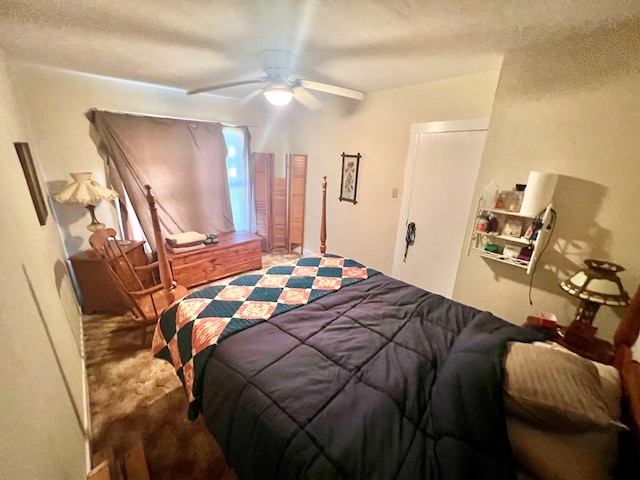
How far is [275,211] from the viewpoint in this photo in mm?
4137

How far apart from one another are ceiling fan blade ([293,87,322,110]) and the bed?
86.2 inches

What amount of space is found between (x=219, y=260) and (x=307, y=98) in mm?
2264

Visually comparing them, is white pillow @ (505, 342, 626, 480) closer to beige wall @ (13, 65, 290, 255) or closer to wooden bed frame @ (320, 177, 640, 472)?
wooden bed frame @ (320, 177, 640, 472)

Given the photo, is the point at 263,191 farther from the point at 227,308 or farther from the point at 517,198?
the point at 517,198

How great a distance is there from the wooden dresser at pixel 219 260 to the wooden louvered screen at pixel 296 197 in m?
0.75

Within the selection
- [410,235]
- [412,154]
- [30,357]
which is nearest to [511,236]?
[410,235]

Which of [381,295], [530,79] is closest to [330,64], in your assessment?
[530,79]

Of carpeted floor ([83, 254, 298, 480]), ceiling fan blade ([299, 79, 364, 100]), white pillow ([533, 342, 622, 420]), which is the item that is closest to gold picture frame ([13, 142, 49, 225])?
carpeted floor ([83, 254, 298, 480])

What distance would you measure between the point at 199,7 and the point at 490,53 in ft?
5.94

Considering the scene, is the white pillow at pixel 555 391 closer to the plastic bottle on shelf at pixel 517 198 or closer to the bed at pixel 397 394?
the bed at pixel 397 394

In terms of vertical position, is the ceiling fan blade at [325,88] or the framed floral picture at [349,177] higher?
the ceiling fan blade at [325,88]

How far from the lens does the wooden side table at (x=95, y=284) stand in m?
2.42

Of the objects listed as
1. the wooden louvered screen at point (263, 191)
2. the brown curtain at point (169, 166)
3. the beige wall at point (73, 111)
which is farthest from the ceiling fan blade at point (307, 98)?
the beige wall at point (73, 111)

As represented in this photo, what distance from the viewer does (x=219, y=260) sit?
328 cm
